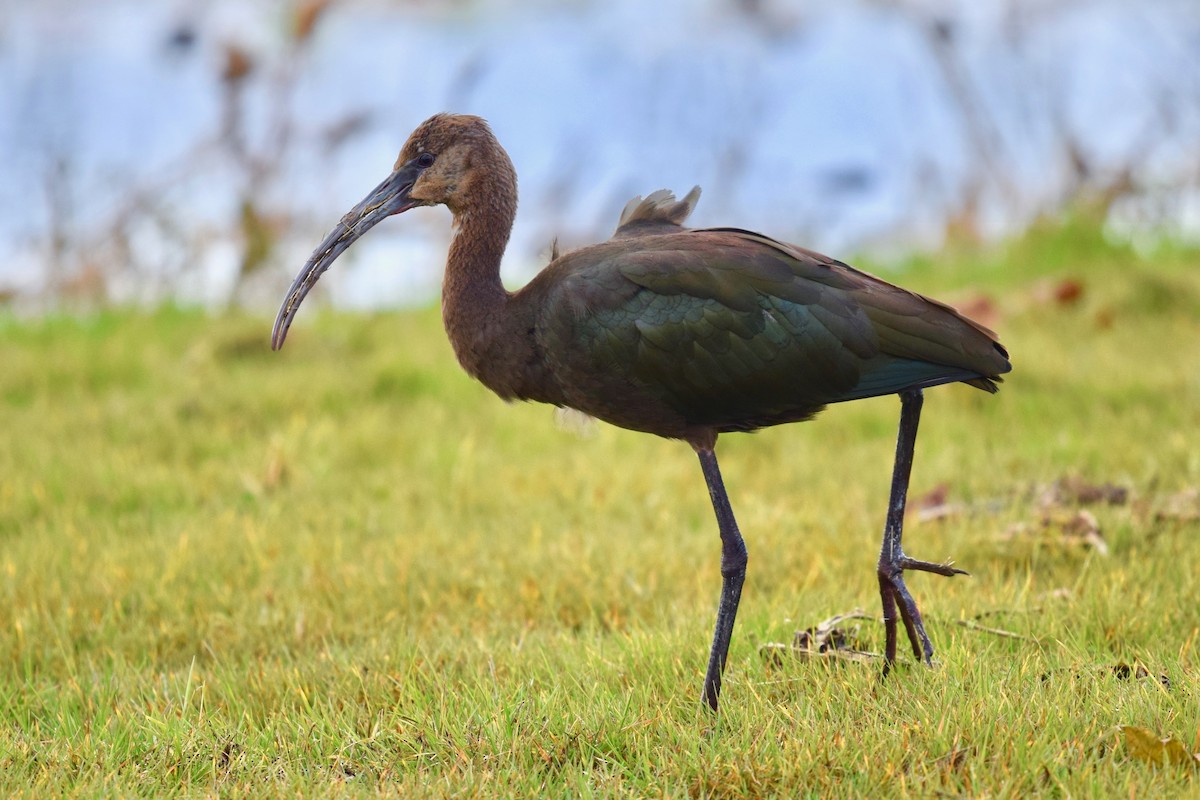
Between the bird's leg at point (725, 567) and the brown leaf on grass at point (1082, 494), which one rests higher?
the brown leaf on grass at point (1082, 494)

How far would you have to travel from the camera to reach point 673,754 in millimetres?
3143

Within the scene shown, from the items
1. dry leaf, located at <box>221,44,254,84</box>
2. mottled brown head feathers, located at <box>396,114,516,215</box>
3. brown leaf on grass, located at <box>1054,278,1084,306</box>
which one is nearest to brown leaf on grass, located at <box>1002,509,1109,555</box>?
mottled brown head feathers, located at <box>396,114,516,215</box>

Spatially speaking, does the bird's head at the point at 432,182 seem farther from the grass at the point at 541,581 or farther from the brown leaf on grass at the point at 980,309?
the brown leaf on grass at the point at 980,309

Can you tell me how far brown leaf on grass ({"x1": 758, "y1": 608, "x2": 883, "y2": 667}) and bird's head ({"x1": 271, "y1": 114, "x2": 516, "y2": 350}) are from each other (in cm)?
165

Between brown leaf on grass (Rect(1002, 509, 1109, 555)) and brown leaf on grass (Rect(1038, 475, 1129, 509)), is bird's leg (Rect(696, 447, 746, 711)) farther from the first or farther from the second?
brown leaf on grass (Rect(1038, 475, 1129, 509))

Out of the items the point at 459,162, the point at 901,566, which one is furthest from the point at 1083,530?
the point at 459,162

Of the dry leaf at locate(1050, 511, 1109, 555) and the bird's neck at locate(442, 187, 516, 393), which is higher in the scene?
the bird's neck at locate(442, 187, 516, 393)

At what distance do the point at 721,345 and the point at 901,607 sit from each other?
3.06 ft

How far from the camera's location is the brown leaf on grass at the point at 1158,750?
299 cm

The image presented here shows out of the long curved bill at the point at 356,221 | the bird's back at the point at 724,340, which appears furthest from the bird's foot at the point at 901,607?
the long curved bill at the point at 356,221

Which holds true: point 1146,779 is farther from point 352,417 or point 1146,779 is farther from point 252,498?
point 352,417

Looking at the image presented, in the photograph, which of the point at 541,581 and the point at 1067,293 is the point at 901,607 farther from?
the point at 1067,293

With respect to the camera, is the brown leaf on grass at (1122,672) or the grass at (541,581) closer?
the grass at (541,581)

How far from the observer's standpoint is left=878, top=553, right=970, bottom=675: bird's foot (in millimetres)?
3670
